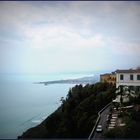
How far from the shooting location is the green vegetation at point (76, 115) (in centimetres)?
633

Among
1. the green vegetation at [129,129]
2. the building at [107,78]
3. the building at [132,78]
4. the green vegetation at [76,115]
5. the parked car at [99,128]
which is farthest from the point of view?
the building at [107,78]

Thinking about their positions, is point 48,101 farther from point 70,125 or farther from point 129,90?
point 129,90

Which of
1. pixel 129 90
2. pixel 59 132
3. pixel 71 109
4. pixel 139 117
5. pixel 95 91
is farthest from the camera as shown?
pixel 95 91

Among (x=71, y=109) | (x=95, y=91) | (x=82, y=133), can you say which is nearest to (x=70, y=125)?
(x=82, y=133)

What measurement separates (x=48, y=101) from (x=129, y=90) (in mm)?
3065

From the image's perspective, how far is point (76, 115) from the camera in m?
7.54

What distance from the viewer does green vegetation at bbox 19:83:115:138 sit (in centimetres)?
633

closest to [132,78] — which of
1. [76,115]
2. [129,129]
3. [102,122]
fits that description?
[102,122]

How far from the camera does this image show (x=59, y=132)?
241 inches

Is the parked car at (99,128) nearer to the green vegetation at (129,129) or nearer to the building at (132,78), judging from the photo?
the green vegetation at (129,129)

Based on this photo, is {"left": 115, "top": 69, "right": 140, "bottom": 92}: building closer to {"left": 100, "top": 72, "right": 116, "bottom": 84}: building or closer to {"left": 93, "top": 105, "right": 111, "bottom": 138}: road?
{"left": 93, "top": 105, "right": 111, "bottom": 138}: road

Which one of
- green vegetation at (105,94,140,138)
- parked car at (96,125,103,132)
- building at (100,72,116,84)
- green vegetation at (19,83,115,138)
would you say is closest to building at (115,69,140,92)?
green vegetation at (19,83,115,138)

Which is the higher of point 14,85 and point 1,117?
point 14,85

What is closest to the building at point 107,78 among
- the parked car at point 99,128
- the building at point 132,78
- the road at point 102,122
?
the road at point 102,122
